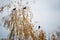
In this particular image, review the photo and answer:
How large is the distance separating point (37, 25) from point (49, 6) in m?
0.31

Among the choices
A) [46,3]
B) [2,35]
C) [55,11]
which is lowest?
[2,35]

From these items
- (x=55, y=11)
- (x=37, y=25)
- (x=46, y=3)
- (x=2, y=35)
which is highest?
(x=46, y=3)

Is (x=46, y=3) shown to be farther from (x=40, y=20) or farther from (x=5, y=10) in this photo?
(x=5, y=10)

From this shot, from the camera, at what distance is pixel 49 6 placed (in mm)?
1755

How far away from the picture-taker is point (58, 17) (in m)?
1.74

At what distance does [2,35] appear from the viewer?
5.43ft

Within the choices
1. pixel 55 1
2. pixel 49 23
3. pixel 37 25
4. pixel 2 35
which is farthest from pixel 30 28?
pixel 55 1

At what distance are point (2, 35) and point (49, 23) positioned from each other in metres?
0.63

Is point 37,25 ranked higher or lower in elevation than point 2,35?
higher

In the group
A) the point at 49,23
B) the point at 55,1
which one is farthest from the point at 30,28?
the point at 55,1

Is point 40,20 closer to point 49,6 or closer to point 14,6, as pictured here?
point 49,6

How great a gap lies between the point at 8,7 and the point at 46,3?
51cm

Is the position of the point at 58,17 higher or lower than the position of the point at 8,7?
lower

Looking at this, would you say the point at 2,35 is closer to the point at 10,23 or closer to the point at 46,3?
the point at 10,23
